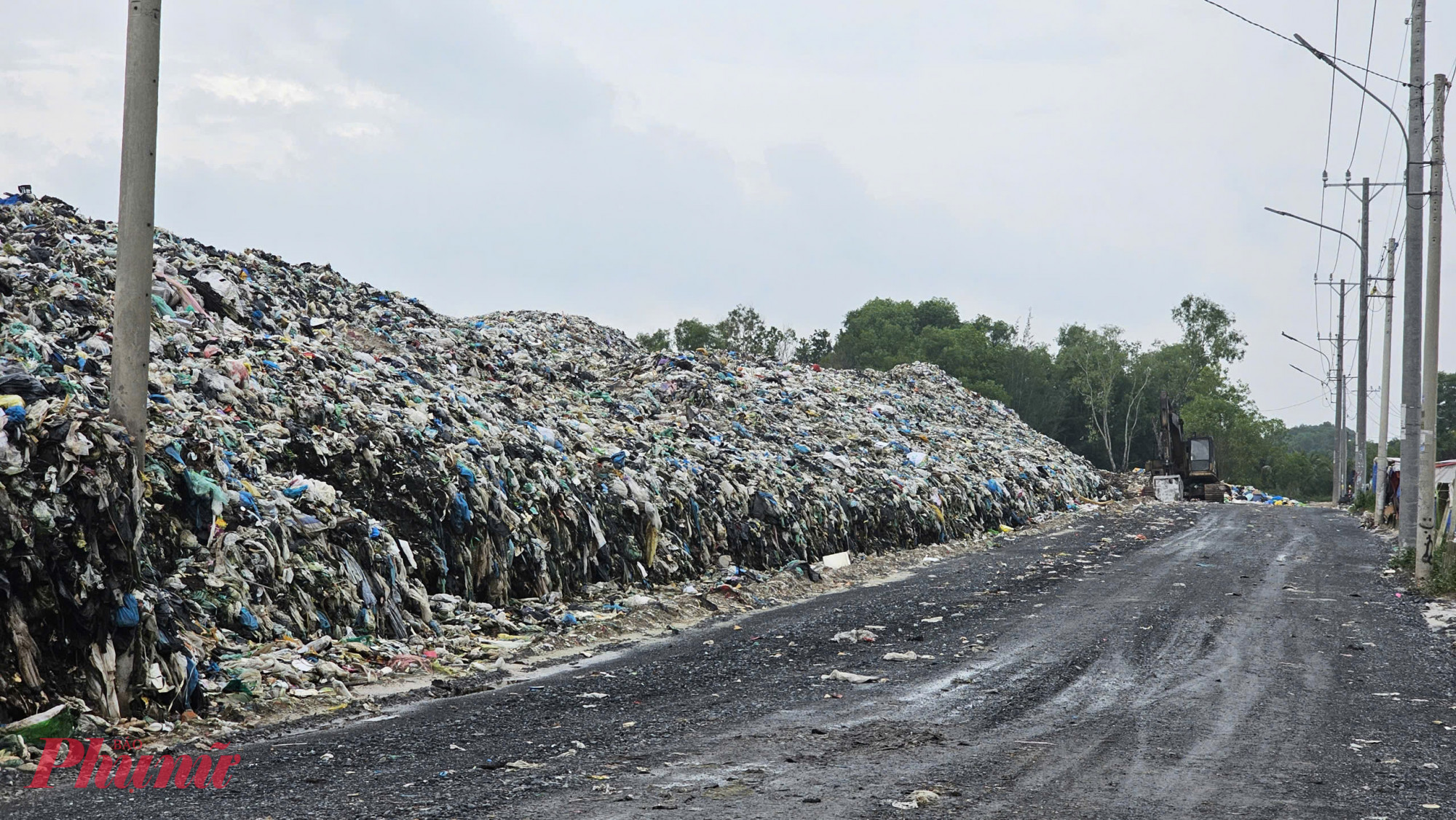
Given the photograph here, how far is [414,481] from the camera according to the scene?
941cm

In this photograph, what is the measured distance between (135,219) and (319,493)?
105 inches

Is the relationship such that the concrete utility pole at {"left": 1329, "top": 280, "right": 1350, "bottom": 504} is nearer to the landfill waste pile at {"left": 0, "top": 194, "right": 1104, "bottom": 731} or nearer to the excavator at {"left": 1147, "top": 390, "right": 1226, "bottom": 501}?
the excavator at {"left": 1147, "top": 390, "right": 1226, "bottom": 501}

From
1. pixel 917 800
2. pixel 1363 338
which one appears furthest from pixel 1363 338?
pixel 917 800

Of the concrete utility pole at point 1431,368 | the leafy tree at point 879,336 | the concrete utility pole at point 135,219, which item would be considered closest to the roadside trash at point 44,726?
the concrete utility pole at point 135,219

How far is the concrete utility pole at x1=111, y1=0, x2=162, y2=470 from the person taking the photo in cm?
645

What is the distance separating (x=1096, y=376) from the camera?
5756 cm

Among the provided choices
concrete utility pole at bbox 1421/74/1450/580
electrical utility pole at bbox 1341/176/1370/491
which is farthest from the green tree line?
concrete utility pole at bbox 1421/74/1450/580

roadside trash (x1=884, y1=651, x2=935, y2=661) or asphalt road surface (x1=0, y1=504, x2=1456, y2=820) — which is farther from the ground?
asphalt road surface (x1=0, y1=504, x2=1456, y2=820)

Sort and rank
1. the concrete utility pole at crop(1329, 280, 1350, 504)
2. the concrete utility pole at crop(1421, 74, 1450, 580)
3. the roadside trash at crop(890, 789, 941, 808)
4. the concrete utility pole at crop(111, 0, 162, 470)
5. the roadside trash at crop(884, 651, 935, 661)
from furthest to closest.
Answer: the concrete utility pole at crop(1329, 280, 1350, 504) → the concrete utility pole at crop(1421, 74, 1450, 580) → the roadside trash at crop(884, 651, 935, 661) → the concrete utility pole at crop(111, 0, 162, 470) → the roadside trash at crop(890, 789, 941, 808)

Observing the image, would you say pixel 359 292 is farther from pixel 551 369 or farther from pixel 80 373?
pixel 80 373

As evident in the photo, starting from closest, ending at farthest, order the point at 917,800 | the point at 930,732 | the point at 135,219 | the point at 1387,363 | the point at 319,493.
Result: the point at 917,800 < the point at 930,732 < the point at 135,219 < the point at 319,493 < the point at 1387,363

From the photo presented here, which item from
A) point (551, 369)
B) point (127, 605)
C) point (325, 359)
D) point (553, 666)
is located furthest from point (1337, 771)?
point (551, 369)

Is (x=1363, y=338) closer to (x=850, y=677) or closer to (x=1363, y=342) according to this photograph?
(x=1363, y=342)

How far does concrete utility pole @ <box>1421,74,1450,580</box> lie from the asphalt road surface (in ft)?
7.76
